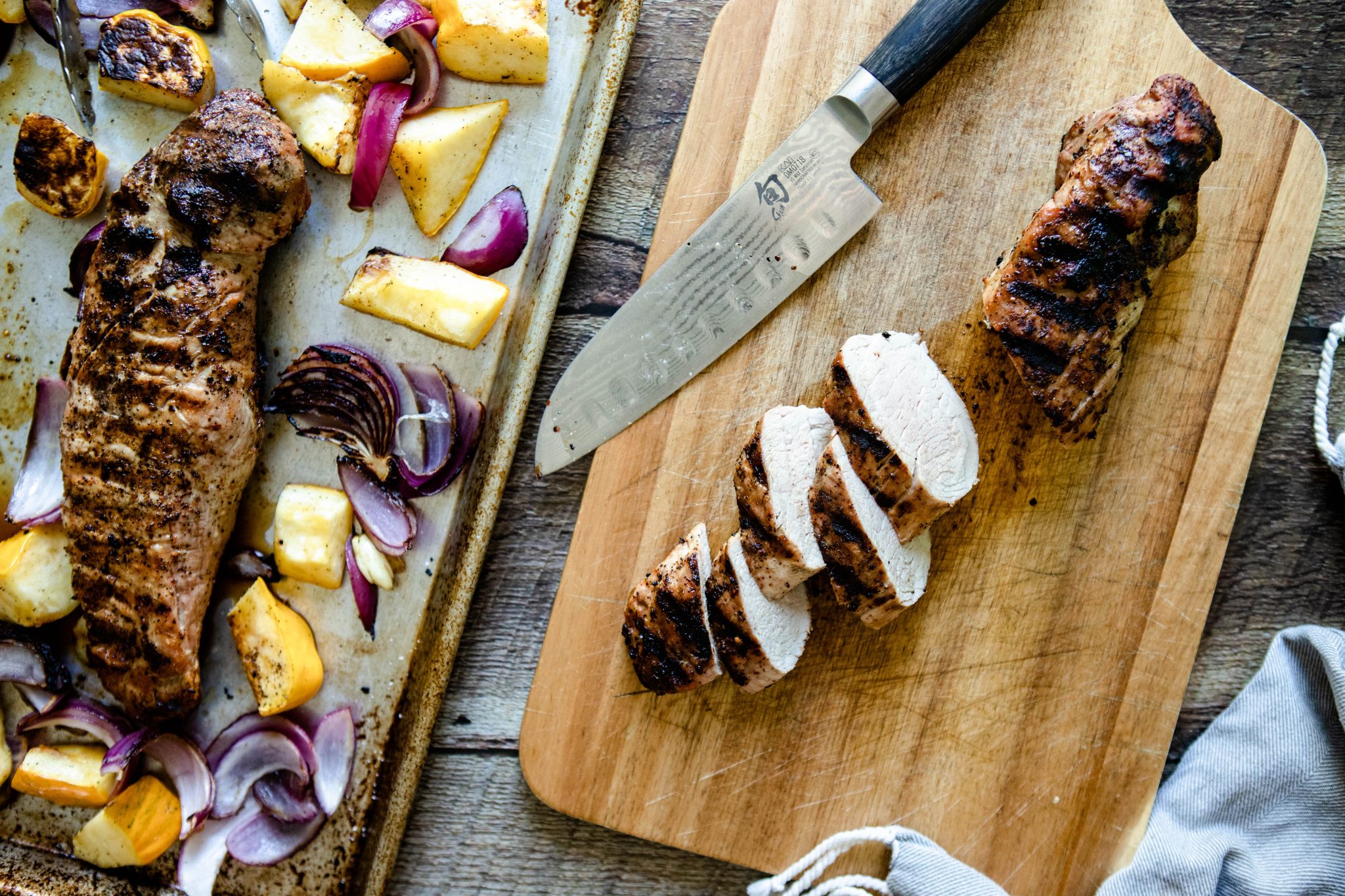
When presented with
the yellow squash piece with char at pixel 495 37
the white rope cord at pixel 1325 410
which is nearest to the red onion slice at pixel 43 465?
the yellow squash piece with char at pixel 495 37

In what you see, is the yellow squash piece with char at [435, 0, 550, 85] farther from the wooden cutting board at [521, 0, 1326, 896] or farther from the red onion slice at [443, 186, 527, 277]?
→ the wooden cutting board at [521, 0, 1326, 896]

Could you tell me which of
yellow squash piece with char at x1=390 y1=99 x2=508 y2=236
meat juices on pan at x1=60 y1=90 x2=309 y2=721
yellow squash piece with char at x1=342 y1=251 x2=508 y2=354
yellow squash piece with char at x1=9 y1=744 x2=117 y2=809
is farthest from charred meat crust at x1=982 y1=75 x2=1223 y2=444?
yellow squash piece with char at x1=9 y1=744 x2=117 y2=809

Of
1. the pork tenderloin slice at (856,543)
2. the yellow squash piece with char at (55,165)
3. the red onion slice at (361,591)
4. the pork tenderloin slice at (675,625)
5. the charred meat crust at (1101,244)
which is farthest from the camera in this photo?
the red onion slice at (361,591)

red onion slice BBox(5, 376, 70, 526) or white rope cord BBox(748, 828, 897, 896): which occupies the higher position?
red onion slice BBox(5, 376, 70, 526)

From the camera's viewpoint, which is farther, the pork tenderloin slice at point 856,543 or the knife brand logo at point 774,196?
the knife brand logo at point 774,196

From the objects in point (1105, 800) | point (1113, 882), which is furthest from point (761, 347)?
point (1113, 882)

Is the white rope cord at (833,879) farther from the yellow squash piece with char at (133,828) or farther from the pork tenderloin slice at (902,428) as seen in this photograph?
the yellow squash piece with char at (133,828)
